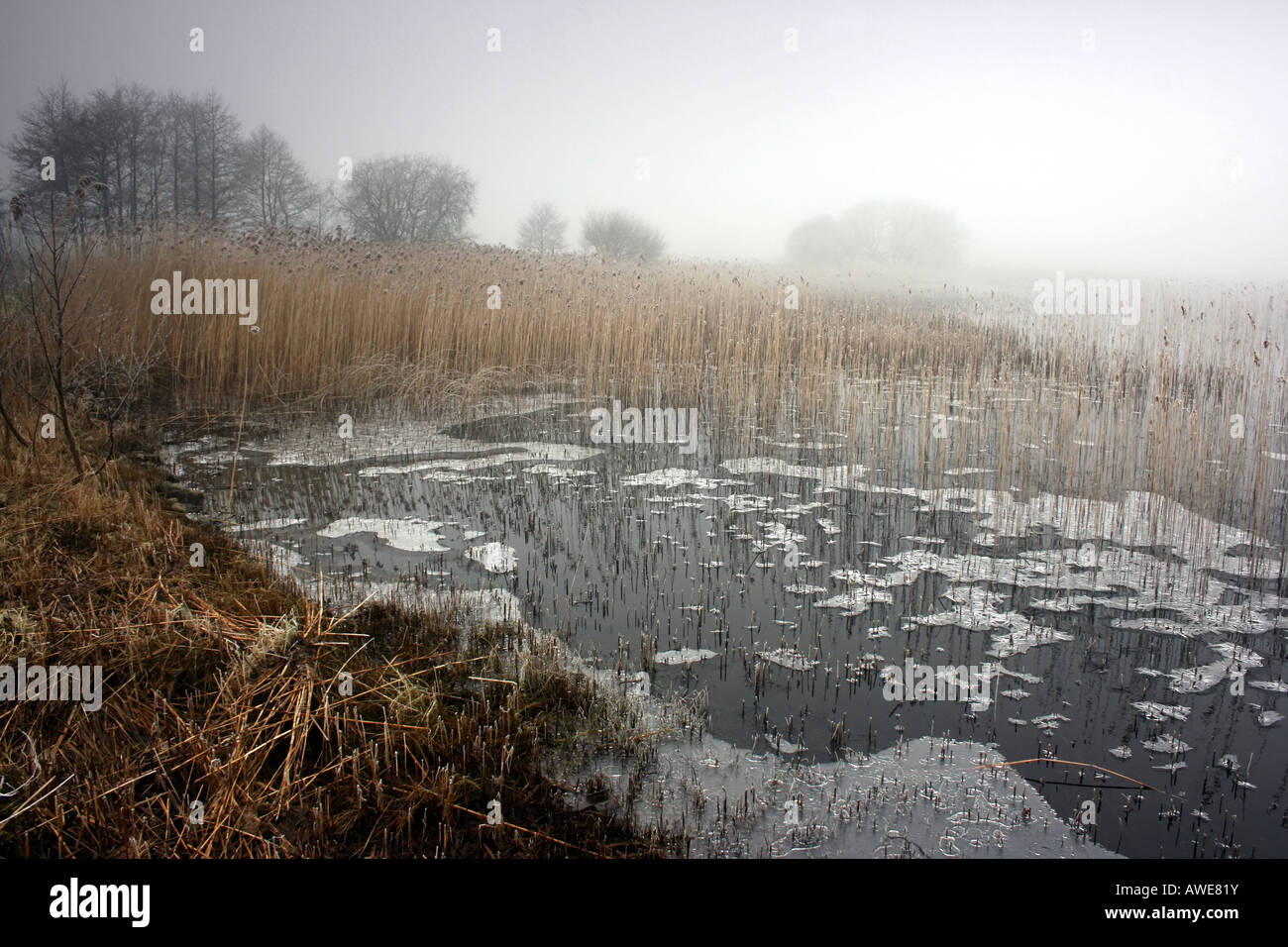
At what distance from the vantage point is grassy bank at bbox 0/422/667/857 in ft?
6.68

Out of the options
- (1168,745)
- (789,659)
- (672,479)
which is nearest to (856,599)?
(789,659)

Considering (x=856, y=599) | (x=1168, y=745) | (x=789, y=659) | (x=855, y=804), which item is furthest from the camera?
(x=856, y=599)

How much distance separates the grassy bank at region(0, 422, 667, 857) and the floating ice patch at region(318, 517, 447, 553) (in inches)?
38.5

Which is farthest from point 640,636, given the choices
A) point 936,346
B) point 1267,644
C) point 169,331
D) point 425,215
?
point 425,215

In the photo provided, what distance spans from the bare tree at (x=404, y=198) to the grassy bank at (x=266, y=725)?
26.1 meters

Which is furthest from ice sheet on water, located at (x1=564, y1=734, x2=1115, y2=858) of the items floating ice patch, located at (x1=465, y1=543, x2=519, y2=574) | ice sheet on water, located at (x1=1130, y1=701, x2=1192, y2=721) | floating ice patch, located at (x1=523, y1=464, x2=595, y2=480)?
floating ice patch, located at (x1=523, y1=464, x2=595, y2=480)

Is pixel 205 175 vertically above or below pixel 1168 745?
above

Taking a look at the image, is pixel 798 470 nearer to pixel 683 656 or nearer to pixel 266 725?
pixel 683 656

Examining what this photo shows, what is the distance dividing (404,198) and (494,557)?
2711cm

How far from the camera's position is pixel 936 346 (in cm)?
1120

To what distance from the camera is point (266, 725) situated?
2.37 metres

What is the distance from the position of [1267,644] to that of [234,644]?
13.9ft
